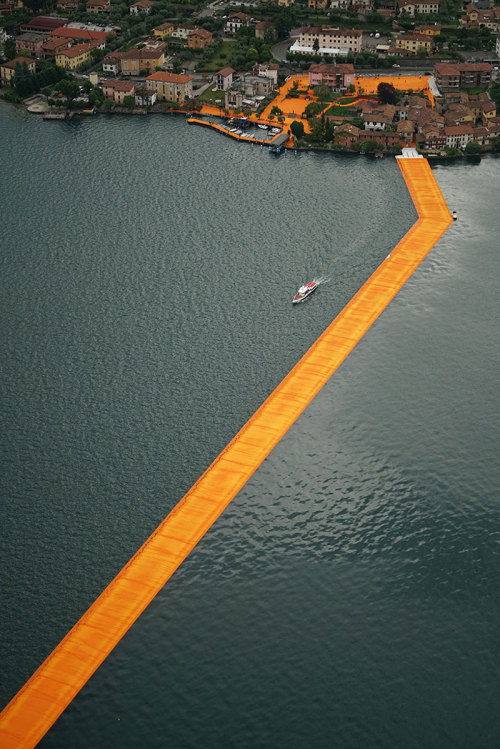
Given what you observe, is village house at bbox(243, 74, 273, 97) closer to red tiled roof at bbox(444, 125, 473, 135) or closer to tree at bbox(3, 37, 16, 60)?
red tiled roof at bbox(444, 125, 473, 135)

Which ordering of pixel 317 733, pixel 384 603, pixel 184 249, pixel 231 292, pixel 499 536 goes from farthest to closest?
1. pixel 184 249
2. pixel 231 292
3. pixel 499 536
4. pixel 384 603
5. pixel 317 733

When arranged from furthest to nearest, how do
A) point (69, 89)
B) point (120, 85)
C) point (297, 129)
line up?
point (120, 85), point (69, 89), point (297, 129)

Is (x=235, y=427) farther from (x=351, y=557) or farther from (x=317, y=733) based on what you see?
(x=317, y=733)

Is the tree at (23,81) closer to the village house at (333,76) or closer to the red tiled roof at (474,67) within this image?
the village house at (333,76)

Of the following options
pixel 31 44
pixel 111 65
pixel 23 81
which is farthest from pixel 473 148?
pixel 31 44

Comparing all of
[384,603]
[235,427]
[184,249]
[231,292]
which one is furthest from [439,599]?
[184,249]

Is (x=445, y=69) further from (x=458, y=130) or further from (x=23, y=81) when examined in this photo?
(x=23, y=81)
